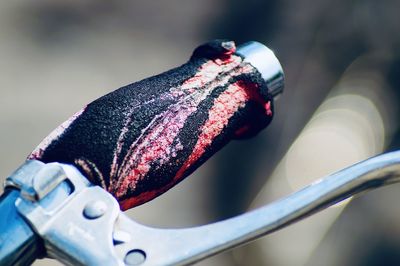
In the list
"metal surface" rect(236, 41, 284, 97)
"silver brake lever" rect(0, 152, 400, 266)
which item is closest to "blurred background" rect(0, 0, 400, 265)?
"metal surface" rect(236, 41, 284, 97)

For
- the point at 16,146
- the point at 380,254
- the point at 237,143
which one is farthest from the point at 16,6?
the point at 380,254

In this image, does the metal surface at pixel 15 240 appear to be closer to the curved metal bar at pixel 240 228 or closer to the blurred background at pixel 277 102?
the curved metal bar at pixel 240 228

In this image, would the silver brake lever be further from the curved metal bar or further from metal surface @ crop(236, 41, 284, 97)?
metal surface @ crop(236, 41, 284, 97)

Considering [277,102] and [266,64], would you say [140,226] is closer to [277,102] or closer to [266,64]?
[266,64]

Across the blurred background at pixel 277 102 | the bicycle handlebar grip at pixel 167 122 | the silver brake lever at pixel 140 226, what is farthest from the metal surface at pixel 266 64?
the blurred background at pixel 277 102

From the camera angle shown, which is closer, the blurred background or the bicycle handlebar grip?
the bicycle handlebar grip

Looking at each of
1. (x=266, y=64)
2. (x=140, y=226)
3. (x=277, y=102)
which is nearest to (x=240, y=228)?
(x=140, y=226)
